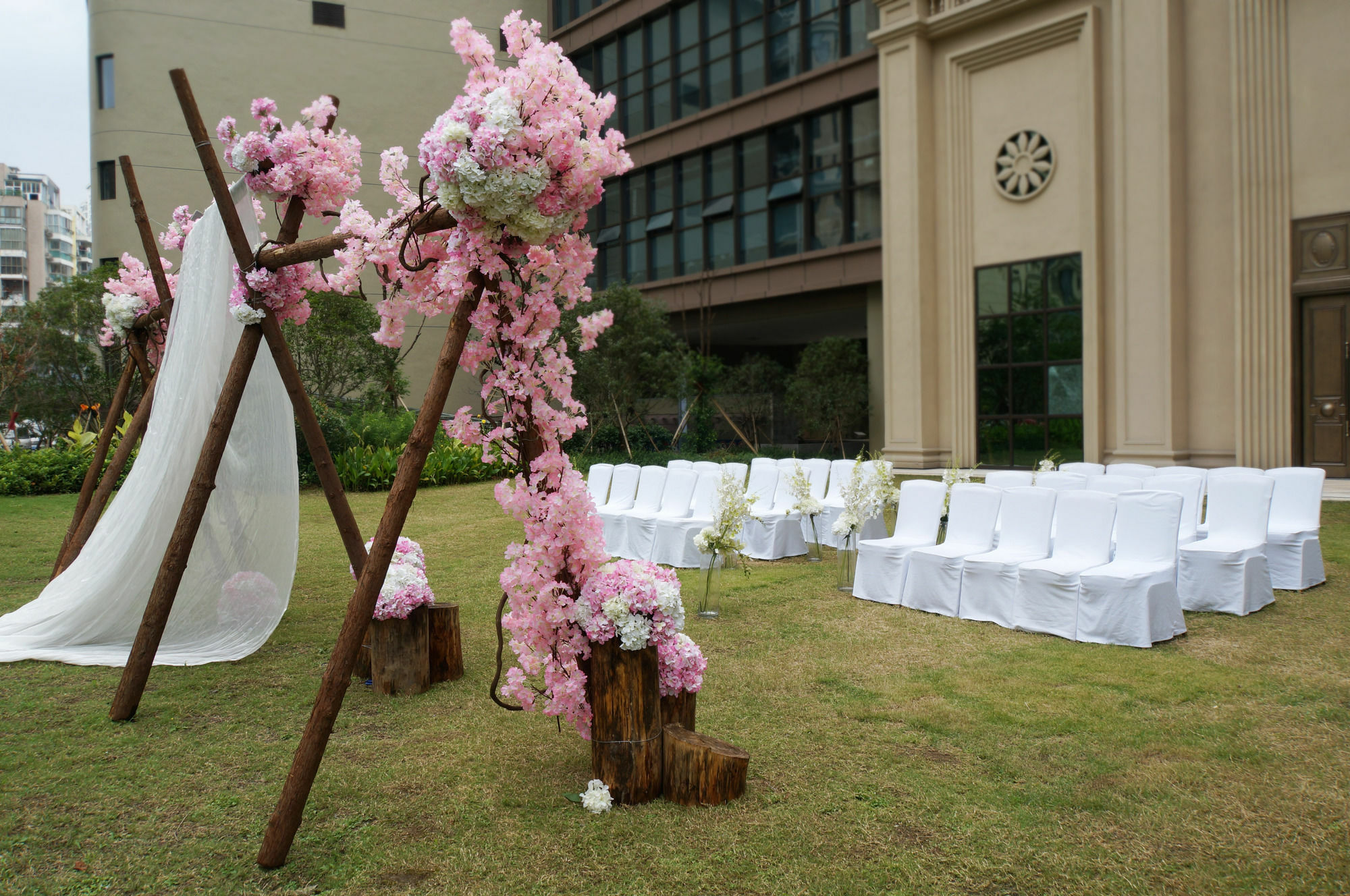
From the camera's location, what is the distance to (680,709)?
12.3ft

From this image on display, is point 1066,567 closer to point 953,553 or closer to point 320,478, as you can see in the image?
point 953,553

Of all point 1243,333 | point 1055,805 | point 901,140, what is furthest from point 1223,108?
point 1055,805

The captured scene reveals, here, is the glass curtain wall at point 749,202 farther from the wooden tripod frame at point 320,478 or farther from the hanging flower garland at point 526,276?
the hanging flower garland at point 526,276

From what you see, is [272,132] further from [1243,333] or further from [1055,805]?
[1243,333]

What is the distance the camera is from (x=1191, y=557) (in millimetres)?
6578

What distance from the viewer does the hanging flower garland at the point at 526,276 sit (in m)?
3.14

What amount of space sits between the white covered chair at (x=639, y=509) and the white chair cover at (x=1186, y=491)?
4732 millimetres

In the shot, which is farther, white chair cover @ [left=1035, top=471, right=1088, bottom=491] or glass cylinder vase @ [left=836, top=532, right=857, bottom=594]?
white chair cover @ [left=1035, top=471, right=1088, bottom=491]

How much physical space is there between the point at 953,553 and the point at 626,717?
4.03m

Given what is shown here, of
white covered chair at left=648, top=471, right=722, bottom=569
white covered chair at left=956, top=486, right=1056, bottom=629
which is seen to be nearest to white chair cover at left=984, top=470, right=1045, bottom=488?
white covered chair at left=956, top=486, right=1056, bottom=629

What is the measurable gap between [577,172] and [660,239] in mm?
21252

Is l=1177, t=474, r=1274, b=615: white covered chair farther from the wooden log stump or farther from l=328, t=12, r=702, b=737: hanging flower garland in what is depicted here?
the wooden log stump

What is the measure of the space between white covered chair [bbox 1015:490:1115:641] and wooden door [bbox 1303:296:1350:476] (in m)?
8.13

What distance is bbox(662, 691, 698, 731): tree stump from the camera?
3695 mm
